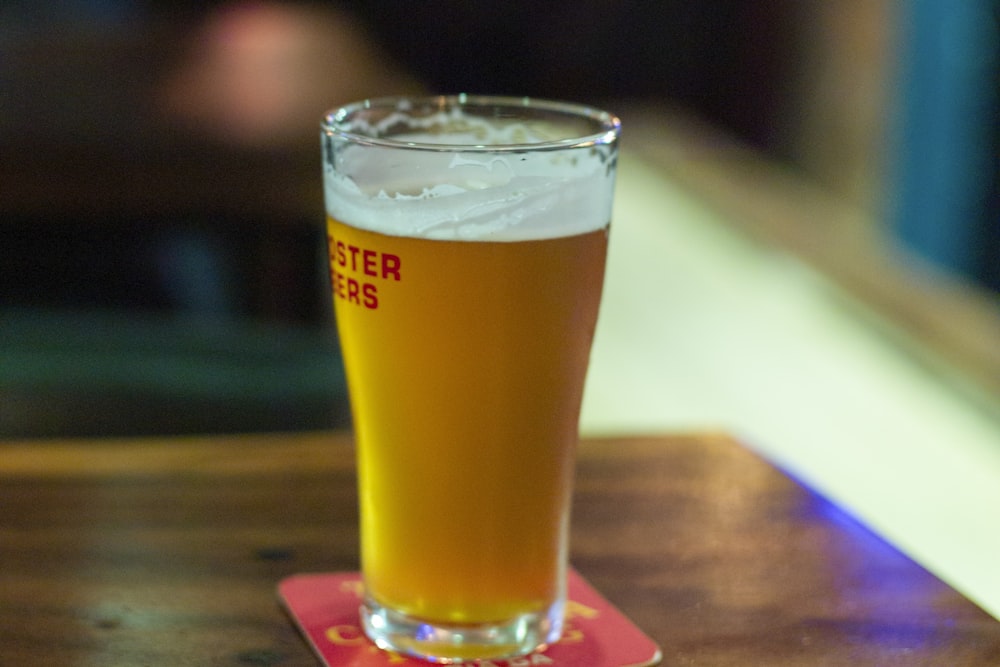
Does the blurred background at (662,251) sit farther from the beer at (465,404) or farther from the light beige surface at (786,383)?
the beer at (465,404)

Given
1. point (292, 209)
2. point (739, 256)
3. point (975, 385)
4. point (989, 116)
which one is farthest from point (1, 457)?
point (739, 256)

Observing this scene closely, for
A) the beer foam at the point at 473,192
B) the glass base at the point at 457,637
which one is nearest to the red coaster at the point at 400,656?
the glass base at the point at 457,637

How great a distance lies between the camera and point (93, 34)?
3.11 meters

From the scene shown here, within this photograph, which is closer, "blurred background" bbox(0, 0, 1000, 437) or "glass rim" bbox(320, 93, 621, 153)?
"glass rim" bbox(320, 93, 621, 153)

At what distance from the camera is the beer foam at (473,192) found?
67cm

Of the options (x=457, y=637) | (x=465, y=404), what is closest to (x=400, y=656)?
(x=457, y=637)

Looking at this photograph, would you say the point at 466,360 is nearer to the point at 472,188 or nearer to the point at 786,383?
the point at 472,188

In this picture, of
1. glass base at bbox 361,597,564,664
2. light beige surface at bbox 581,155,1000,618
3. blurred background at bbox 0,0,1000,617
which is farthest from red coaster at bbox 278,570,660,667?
light beige surface at bbox 581,155,1000,618

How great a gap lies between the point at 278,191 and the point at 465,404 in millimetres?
1619

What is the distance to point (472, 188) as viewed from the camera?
67 cm

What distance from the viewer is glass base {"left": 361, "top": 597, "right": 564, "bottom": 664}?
72 centimetres

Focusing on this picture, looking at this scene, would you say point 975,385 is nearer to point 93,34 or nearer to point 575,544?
point 575,544

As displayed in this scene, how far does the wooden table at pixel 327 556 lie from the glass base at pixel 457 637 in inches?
1.8

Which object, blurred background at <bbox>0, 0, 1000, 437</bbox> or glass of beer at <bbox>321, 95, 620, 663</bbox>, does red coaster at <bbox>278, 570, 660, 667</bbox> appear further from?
blurred background at <bbox>0, 0, 1000, 437</bbox>
